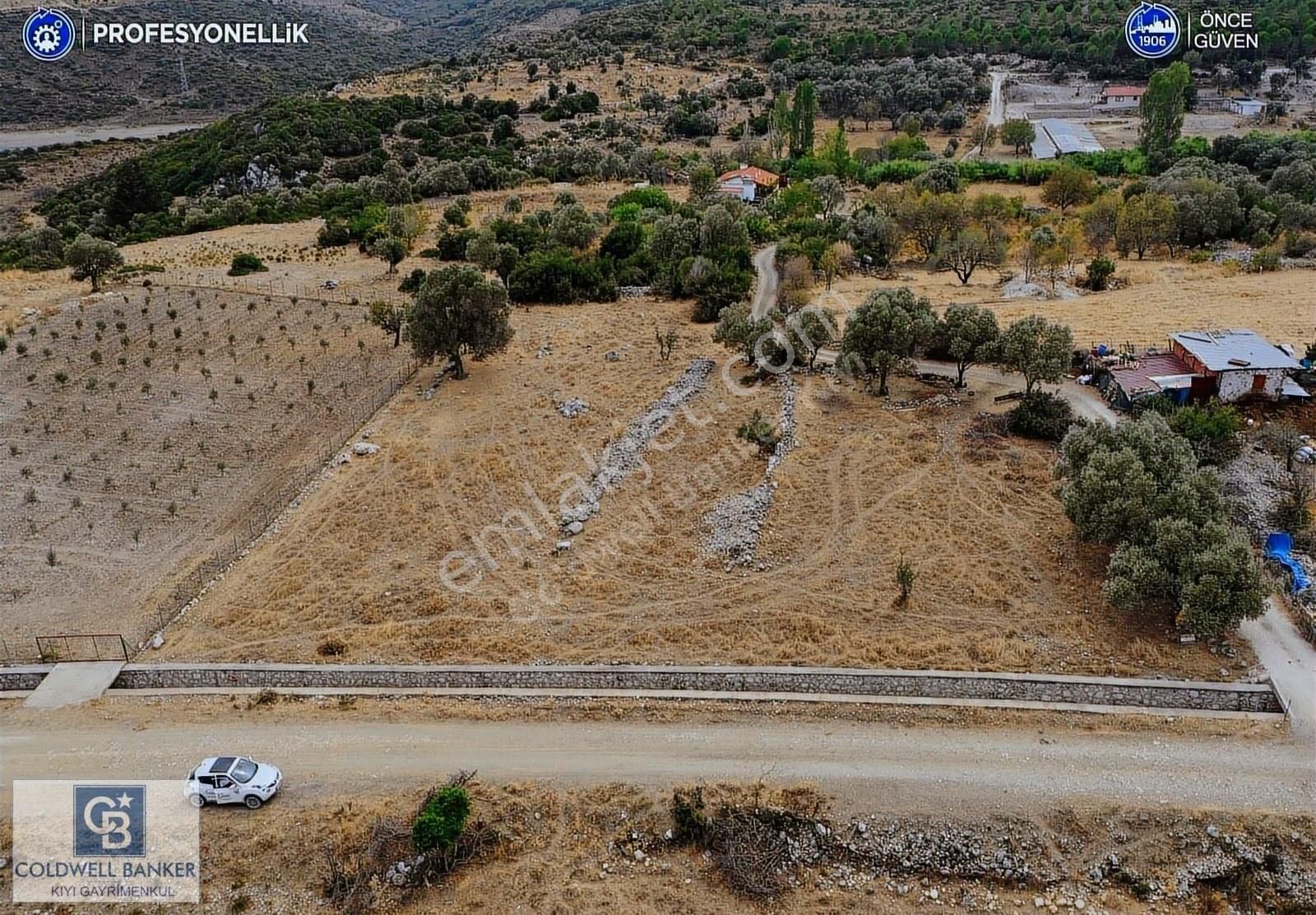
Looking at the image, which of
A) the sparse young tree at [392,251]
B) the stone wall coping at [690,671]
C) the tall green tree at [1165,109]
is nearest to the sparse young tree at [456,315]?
the sparse young tree at [392,251]

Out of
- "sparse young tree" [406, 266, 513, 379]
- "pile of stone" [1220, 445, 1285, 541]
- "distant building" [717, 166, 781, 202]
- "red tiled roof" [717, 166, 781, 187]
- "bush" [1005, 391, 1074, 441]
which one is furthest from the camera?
"red tiled roof" [717, 166, 781, 187]

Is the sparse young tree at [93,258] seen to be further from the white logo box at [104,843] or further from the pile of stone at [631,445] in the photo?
the white logo box at [104,843]

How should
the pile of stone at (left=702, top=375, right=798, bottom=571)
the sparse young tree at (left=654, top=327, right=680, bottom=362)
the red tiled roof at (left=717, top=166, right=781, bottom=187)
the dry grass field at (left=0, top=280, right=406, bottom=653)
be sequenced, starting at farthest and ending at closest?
the red tiled roof at (left=717, top=166, right=781, bottom=187) → the sparse young tree at (left=654, top=327, right=680, bottom=362) → the pile of stone at (left=702, top=375, right=798, bottom=571) → the dry grass field at (left=0, top=280, right=406, bottom=653)

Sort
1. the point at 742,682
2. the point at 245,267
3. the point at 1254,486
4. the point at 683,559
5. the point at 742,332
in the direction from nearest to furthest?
the point at 742,682, the point at 683,559, the point at 1254,486, the point at 742,332, the point at 245,267

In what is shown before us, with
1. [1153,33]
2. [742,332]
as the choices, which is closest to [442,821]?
[742,332]

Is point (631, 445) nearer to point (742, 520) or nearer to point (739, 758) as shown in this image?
point (742, 520)

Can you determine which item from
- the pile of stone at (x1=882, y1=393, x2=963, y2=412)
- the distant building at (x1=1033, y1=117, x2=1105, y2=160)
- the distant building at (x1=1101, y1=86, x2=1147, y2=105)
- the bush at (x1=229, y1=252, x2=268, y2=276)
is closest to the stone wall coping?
the pile of stone at (x1=882, y1=393, x2=963, y2=412)

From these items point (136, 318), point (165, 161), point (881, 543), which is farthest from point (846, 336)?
point (165, 161)

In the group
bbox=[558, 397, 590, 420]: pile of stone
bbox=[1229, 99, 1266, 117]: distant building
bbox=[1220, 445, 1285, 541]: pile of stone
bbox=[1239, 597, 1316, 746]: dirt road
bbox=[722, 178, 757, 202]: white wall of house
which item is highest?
bbox=[1229, 99, 1266, 117]: distant building

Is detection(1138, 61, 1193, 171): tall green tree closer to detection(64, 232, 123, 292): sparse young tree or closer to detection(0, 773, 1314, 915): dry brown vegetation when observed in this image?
detection(0, 773, 1314, 915): dry brown vegetation
